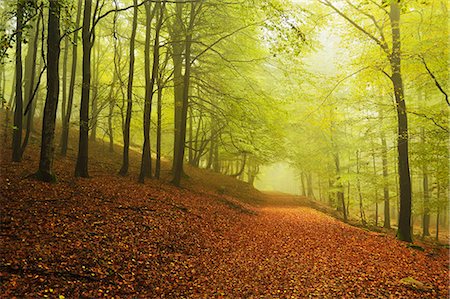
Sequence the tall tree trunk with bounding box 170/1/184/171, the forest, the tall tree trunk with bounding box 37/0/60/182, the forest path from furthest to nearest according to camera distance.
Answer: the tall tree trunk with bounding box 170/1/184/171, the tall tree trunk with bounding box 37/0/60/182, the forest path, the forest

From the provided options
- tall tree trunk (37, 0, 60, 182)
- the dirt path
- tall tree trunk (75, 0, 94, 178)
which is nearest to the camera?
the dirt path

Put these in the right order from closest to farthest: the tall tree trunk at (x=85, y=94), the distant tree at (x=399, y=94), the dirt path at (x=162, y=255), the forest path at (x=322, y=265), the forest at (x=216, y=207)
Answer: the dirt path at (x=162, y=255) < the forest at (x=216, y=207) < the forest path at (x=322, y=265) < the tall tree trunk at (x=85, y=94) < the distant tree at (x=399, y=94)

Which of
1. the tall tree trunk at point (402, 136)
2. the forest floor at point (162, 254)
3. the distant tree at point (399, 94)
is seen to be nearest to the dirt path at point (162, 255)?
the forest floor at point (162, 254)

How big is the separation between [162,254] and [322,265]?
4348mm

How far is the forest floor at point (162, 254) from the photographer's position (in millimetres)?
5367

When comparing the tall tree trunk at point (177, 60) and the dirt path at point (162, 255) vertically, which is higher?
the tall tree trunk at point (177, 60)

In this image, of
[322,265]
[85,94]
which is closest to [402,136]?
[322,265]

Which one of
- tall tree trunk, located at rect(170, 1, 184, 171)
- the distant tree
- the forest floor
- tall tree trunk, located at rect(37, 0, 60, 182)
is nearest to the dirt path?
the forest floor

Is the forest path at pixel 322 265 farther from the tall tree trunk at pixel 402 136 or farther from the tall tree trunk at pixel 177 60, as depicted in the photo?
the tall tree trunk at pixel 177 60

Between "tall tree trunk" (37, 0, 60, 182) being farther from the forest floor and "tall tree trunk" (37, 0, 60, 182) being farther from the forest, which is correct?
the forest floor

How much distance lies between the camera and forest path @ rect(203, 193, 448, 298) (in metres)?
6.26

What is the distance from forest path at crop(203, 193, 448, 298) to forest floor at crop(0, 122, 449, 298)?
0.03m

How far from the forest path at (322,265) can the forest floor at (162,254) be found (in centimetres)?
3

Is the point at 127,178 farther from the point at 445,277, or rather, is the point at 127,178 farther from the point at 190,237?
the point at 445,277
